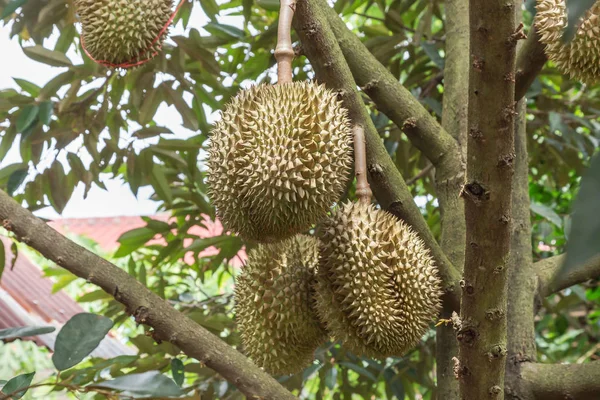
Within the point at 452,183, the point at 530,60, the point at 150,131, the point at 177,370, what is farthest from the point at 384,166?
the point at 150,131

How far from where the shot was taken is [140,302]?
0.80m

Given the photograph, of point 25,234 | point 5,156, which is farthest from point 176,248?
point 25,234

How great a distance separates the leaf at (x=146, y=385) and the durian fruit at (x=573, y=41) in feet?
1.96

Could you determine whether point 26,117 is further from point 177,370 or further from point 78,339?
point 78,339

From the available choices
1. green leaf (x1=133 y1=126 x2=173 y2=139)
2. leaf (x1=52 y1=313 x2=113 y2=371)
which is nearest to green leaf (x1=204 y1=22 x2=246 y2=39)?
green leaf (x1=133 y1=126 x2=173 y2=139)

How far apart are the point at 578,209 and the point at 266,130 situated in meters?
0.59

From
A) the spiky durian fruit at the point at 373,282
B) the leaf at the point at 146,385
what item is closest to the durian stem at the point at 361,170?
the spiky durian fruit at the point at 373,282

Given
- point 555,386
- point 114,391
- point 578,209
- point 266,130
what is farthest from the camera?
point 555,386

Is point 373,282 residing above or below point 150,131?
below

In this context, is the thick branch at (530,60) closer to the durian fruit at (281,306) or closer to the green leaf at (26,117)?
the durian fruit at (281,306)

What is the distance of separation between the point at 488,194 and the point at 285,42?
34cm

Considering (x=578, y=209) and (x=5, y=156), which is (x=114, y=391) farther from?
(x=5, y=156)

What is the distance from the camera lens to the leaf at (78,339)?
2.06ft

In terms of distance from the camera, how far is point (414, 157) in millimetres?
1630
